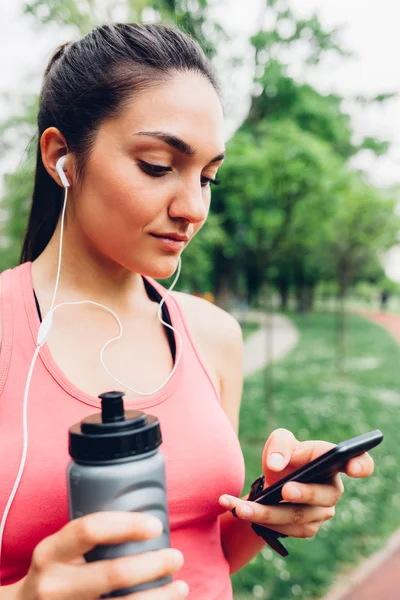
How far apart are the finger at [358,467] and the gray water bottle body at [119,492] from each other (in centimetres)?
39

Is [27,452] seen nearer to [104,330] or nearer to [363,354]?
[104,330]

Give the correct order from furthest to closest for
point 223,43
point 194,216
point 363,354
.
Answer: point 363,354, point 223,43, point 194,216

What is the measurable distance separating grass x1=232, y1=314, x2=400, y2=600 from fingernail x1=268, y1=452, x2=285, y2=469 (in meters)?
2.82

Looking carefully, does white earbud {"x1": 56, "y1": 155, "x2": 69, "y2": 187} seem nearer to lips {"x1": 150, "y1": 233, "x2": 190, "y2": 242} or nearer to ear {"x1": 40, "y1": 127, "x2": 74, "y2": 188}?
ear {"x1": 40, "y1": 127, "x2": 74, "y2": 188}

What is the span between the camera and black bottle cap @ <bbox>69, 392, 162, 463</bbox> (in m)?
0.70

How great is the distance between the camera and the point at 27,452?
3.37 ft

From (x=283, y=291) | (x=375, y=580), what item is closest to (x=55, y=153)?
(x=375, y=580)

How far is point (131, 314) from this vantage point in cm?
142

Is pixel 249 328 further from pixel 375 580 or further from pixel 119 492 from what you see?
pixel 119 492

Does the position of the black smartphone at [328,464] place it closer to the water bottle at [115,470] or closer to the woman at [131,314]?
the woman at [131,314]

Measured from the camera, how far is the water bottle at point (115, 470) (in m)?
0.70

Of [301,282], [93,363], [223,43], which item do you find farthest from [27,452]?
[301,282]

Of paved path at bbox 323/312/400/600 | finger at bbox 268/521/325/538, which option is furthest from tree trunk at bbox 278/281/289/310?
finger at bbox 268/521/325/538

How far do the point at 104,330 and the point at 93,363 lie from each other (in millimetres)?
122
